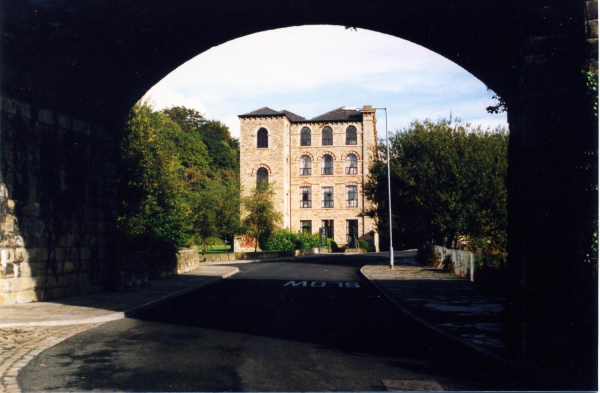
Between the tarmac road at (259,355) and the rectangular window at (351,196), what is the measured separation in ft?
168

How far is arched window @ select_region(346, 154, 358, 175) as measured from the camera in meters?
64.6

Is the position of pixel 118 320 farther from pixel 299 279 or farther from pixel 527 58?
pixel 299 279

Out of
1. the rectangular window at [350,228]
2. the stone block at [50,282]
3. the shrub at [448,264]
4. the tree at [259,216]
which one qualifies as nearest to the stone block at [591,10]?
the stone block at [50,282]

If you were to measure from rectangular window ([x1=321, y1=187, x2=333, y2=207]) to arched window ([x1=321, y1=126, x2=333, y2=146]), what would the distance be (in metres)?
5.65

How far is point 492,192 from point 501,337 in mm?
19418

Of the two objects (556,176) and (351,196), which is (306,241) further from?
(556,176)

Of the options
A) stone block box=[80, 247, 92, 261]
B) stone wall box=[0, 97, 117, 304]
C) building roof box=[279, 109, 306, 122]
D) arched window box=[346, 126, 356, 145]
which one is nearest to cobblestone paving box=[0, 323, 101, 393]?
stone wall box=[0, 97, 117, 304]

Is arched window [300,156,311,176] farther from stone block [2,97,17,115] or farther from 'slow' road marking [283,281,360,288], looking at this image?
stone block [2,97,17,115]

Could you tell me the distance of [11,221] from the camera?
44.3 ft

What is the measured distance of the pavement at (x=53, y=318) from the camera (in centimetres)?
793

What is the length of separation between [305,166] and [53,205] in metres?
51.8

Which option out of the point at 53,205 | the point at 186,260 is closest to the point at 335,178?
the point at 186,260

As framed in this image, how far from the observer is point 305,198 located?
65.6m

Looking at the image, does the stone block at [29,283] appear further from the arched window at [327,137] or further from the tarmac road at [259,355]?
the arched window at [327,137]
